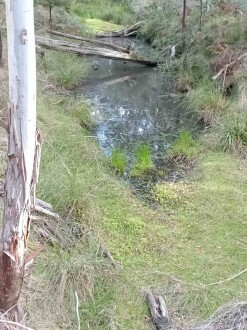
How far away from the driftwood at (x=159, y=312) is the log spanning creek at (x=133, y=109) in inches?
82.8

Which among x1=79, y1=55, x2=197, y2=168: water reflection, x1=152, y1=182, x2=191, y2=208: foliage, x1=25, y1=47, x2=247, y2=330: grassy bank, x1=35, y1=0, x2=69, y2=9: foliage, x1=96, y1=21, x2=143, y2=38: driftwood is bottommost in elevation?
x1=79, y1=55, x2=197, y2=168: water reflection

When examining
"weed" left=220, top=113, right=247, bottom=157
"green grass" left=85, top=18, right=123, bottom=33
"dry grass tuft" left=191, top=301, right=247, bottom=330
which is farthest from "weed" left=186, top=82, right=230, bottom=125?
"green grass" left=85, top=18, right=123, bottom=33

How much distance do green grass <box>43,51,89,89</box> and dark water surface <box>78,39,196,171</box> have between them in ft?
0.92

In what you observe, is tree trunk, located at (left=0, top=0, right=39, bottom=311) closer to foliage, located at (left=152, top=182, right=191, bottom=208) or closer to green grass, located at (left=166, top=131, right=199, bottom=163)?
foliage, located at (left=152, top=182, right=191, bottom=208)

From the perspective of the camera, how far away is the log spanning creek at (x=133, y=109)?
20.8 ft

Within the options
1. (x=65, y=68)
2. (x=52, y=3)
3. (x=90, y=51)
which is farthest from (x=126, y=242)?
(x=52, y=3)

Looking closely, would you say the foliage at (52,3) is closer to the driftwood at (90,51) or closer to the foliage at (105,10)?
the driftwood at (90,51)

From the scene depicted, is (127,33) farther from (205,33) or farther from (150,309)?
(150,309)

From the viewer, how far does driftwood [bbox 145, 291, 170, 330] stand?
9.92 ft

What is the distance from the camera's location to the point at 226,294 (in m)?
3.33

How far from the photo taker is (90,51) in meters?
9.45

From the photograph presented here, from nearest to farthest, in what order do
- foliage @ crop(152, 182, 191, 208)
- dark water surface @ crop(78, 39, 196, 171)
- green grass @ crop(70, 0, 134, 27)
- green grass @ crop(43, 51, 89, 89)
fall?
foliage @ crop(152, 182, 191, 208)
dark water surface @ crop(78, 39, 196, 171)
green grass @ crop(43, 51, 89, 89)
green grass @ crop(70, 0, 134, 27)

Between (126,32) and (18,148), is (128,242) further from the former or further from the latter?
(126,32)

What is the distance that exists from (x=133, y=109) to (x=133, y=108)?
60mm
